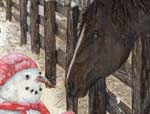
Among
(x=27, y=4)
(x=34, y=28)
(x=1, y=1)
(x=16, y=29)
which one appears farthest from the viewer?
(x=1, y=1)

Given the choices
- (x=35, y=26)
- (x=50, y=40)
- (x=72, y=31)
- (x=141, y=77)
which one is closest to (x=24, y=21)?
(x=35, y=26)

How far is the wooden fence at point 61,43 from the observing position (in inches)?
158

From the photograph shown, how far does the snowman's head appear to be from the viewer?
216 centimetres

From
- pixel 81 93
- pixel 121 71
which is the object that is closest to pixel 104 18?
pixel 81 93

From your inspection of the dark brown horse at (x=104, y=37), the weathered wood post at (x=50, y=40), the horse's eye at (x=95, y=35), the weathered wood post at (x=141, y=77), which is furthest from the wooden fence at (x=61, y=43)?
the horse's eye at (x=95, y=35)

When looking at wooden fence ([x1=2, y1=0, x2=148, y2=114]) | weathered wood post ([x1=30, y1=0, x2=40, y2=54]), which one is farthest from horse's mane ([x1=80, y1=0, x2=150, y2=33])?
weathered wood post ([x1=30, y1=0, x2=40, y2=54])

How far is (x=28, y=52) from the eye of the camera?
25.1 ft

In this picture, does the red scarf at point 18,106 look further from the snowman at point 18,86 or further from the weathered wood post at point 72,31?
the weathered wood post at point 72,31

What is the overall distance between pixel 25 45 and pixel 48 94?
275 cm

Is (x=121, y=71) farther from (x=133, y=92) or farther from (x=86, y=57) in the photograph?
(x=86, y=57)

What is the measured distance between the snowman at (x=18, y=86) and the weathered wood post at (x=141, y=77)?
1.11 m

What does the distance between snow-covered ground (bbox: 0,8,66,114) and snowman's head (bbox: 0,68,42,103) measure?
9.13ft

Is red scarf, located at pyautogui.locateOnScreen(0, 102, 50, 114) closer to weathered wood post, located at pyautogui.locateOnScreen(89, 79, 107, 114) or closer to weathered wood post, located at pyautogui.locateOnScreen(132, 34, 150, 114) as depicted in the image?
weathered wood post, located at pyautogui.locateOnScreen(132, 34, 150, 114)

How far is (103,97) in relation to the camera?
4.09m
